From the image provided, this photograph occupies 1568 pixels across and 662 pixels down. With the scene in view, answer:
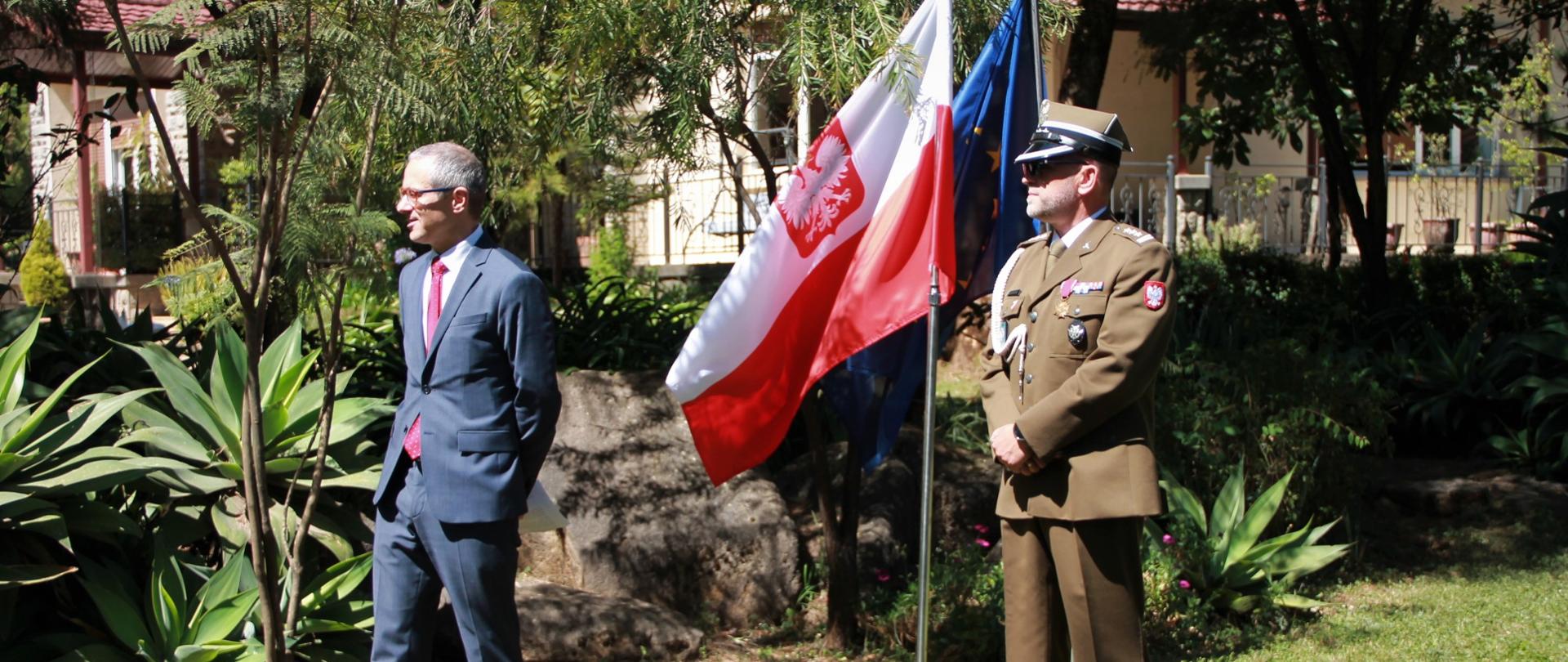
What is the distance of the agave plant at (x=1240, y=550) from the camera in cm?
605

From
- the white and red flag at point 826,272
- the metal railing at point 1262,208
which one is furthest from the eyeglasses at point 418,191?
the metal railing at point 1262,208

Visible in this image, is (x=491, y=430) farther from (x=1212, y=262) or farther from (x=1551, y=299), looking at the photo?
(x=1212, y=262)

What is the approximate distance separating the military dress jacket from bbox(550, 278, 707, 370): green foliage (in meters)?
3.58

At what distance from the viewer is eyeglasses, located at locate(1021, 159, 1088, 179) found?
12.9ft

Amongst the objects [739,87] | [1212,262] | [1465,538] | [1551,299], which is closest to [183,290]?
[739,87]

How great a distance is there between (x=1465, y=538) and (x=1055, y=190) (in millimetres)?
4798

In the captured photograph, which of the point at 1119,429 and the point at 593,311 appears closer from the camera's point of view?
the point at 1119,429

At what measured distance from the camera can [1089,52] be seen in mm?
8195

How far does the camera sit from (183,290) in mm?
4465

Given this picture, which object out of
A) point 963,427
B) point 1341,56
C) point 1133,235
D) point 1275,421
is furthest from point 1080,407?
point 1341,56

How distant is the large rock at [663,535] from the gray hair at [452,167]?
257 cm

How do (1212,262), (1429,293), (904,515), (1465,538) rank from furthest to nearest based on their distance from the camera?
1. (1212,262)
2. (1429,293)
3. (1465,538)
4. (904,515)

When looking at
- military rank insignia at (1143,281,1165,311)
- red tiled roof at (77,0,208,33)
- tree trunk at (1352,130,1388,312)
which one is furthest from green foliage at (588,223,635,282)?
military rank insignia at (1143,281,1165,311)

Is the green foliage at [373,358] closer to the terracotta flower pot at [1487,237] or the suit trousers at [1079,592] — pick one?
the suit trousers at [1079,592]
